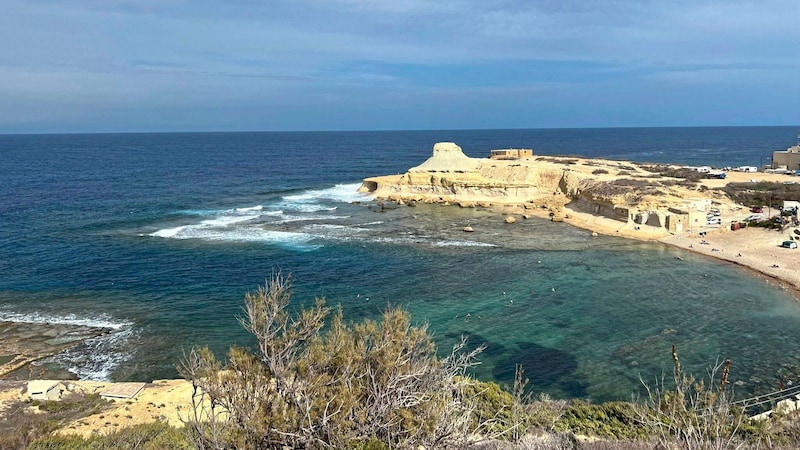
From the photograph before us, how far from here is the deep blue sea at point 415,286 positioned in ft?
76.6

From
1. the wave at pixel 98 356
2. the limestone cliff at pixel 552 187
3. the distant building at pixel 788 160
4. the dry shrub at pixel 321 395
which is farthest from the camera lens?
the distant building at pixel 788 160

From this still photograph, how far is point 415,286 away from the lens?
3266 cm

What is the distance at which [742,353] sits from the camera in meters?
23.2

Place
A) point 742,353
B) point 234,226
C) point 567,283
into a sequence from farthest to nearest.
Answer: point 234,226 < point 567,283 < point 742,353

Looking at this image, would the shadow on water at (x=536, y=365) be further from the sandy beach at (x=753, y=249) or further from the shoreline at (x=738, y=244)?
the sandy beach at (x=753, y=249)

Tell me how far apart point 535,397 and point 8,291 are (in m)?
30.8

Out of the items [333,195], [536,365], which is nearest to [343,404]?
[536,365]

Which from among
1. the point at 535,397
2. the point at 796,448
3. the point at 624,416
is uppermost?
the point at 796,448

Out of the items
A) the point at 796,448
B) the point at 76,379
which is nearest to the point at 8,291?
the point at 76,379

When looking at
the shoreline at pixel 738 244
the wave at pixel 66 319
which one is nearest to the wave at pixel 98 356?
the wave at pixel 66 319

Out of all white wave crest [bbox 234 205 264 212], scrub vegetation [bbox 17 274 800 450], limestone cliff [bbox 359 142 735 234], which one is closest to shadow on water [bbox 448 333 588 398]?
scrub vegetation [bbox 17 274 800 450]

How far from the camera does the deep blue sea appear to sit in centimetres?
2334

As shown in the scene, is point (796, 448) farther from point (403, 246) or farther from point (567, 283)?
point (403, 246)

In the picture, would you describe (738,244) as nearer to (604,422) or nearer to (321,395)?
(604,422)
